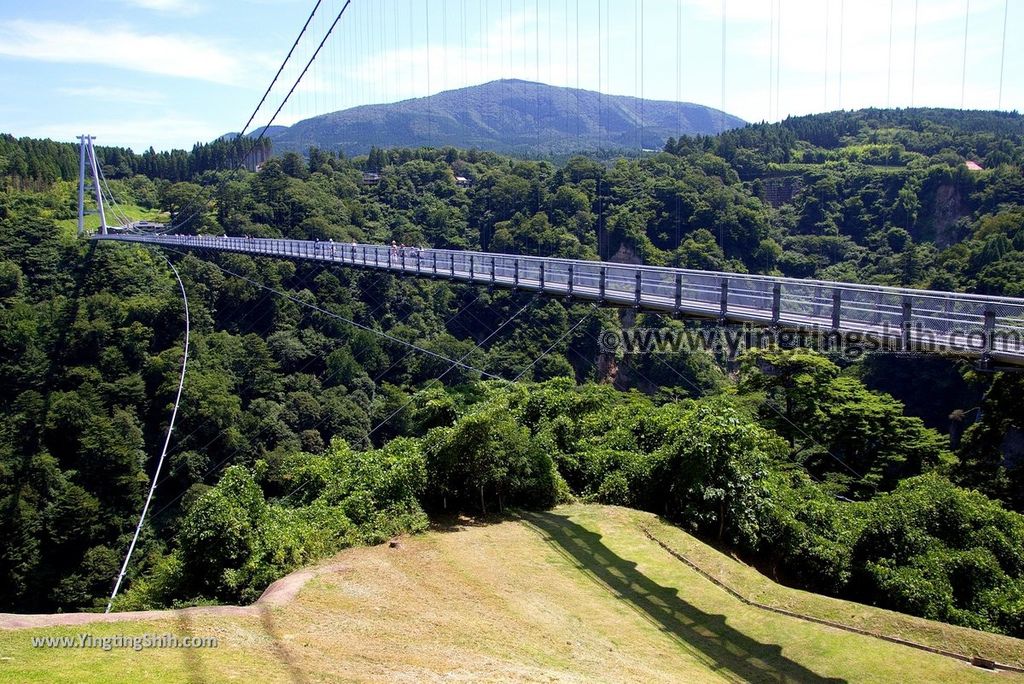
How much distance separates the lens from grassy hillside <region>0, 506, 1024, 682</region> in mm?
8430

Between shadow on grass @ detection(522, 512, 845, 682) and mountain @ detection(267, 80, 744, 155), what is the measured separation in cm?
13021

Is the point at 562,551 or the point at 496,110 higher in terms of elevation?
the point at 496,110

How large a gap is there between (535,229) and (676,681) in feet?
168

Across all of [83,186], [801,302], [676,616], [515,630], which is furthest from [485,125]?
[515,630]

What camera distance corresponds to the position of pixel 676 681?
363 inches

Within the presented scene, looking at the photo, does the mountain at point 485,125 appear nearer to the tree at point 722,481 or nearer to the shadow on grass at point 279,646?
the tree at point 722,481

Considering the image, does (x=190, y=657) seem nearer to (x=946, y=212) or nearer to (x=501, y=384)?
(x=501, y=384)

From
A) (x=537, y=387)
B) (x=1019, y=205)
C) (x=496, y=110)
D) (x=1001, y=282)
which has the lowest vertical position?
(x=537, y=387)

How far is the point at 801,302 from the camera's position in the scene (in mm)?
12492

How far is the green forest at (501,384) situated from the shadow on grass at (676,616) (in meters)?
2.08

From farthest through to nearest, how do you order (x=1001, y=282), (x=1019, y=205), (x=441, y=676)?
(x=1019, y=205)
(x=1001, y=282)
(x=441, y=676)

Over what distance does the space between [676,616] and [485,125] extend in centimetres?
16414

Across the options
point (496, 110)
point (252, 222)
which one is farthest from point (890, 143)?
point (496, 110)

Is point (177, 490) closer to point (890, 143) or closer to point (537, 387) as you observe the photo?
point (537, 387)
